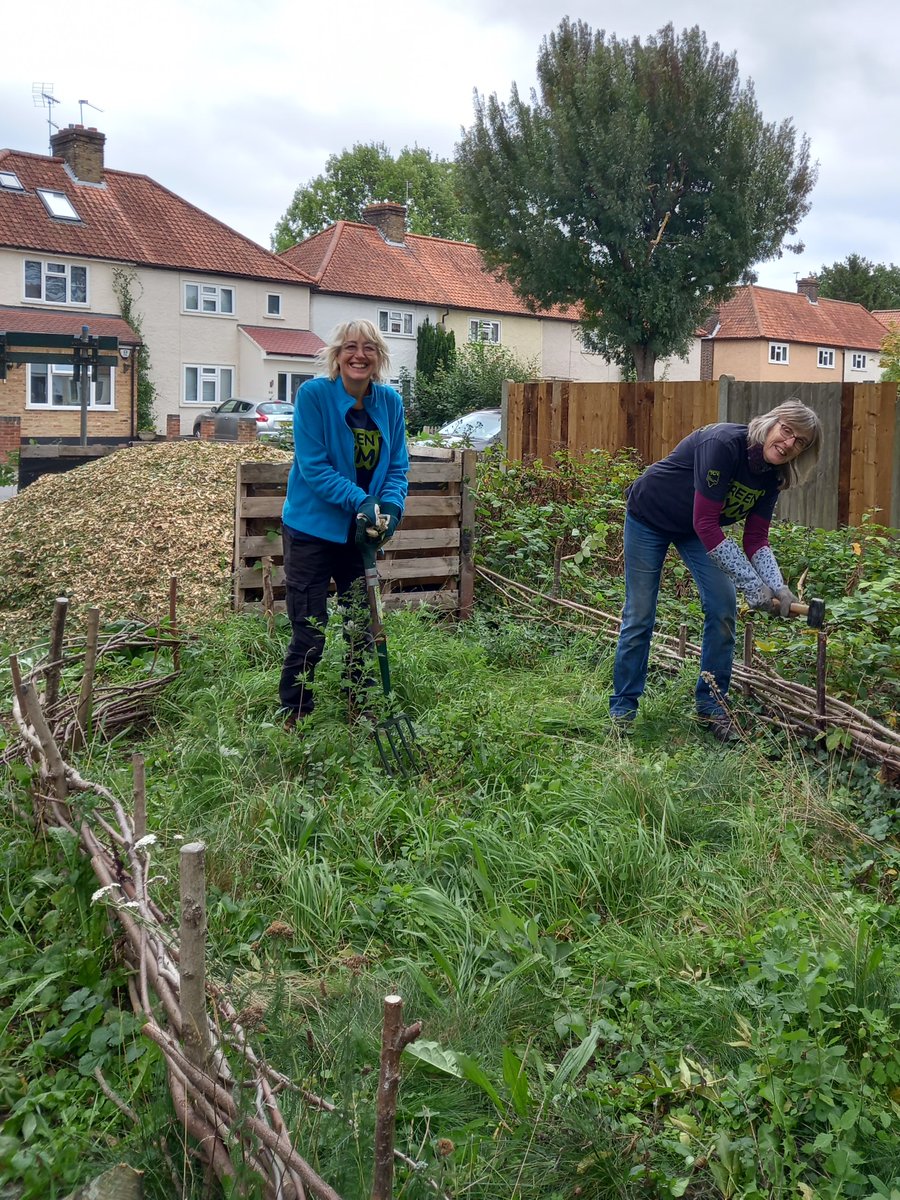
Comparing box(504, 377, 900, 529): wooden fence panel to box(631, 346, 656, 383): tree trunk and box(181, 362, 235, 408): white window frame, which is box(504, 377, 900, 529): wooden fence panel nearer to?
box(631, 346, 656, 383): tree trunk

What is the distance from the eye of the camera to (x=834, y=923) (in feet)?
10.1

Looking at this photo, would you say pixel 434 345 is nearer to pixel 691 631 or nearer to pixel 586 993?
pixel 691 631

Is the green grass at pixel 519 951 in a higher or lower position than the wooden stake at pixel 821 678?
lower

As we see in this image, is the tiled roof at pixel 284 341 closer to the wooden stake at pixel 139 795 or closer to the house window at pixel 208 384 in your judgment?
the house window at pixel 208 384

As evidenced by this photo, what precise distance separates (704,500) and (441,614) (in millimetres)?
2934

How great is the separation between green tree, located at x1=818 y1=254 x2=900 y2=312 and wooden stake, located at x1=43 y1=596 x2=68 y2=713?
67191 mm

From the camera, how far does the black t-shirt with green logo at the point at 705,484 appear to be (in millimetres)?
4816

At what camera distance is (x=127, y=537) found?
26.0 ft

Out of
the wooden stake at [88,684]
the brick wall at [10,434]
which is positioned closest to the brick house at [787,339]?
the brick wall at [10,434]

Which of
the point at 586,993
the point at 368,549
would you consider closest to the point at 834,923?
the point at 586,993

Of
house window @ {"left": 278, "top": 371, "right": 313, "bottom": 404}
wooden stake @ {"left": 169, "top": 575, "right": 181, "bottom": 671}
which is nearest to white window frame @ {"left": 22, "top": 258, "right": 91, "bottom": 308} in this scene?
house window @ {"left": 278, "top": 371, "right": 313, "bottom": 404}

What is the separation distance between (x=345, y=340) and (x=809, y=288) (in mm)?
55260

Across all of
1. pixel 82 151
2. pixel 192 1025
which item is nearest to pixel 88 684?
pixel 192 1025

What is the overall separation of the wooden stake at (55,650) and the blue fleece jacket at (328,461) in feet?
3.85
